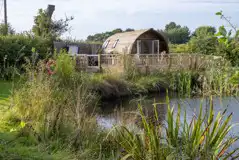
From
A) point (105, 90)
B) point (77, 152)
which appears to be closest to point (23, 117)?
point (77, 152)

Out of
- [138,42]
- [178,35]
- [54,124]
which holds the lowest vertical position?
[54,124]

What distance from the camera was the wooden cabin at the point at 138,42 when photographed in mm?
17703

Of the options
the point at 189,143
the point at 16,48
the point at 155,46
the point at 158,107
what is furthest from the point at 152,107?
the point at 155,46

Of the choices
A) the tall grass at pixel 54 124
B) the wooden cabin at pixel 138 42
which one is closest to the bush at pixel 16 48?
the wooden cabin at pixel 138 42

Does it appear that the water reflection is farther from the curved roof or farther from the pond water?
the curved roof

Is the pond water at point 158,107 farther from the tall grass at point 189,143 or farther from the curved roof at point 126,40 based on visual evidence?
the curved roof at point 126,40

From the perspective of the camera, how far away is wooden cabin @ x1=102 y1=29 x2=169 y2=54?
1770 cm

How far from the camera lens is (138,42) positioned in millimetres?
18406

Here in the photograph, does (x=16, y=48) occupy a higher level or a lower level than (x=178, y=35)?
lower

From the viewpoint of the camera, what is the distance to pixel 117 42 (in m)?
18.8

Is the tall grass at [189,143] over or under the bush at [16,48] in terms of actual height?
under

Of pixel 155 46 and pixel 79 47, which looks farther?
pixel 155 46

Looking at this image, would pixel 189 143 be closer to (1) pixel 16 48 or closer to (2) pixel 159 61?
(1) pixel 16 48

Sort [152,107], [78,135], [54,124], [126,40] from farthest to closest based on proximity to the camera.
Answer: [126,40] → [152,107] → [54,124] → [78,135]
